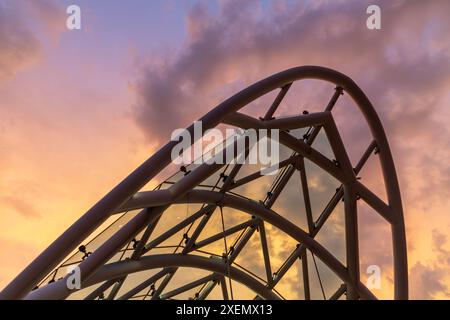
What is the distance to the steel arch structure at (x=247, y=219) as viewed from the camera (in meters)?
21.8

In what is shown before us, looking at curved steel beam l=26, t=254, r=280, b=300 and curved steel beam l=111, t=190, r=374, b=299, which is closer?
curved steel beam l=26, t=254, r=280, b=300

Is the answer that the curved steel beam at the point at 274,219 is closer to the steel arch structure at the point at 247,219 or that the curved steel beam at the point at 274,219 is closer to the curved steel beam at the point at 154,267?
the steel arch structure at the point at 247,219

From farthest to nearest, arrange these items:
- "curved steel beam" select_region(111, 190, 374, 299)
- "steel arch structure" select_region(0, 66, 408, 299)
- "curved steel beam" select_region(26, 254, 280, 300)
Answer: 1. "curved steel beam" select_region(111, 190, 374, 299)
2. "steel arch structure" select_region(0, 66, 408, 299)
3. "curved steel beam" select_region(26, 254, 280, 300)

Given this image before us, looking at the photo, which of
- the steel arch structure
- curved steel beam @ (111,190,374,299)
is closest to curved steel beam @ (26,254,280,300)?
the steel arch structure

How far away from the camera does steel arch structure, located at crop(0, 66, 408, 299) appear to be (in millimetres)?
21797

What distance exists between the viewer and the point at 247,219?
33.3 meters

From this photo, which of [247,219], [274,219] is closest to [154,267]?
[247,219]

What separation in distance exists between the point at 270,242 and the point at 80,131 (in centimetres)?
1466

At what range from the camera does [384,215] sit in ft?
105

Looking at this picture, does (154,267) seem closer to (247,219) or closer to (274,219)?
(247,219)

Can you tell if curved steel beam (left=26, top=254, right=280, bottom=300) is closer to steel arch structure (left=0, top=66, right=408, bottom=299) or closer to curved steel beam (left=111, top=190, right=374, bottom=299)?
steel arch structure (left=0, top=66, right=408, bottom=299)

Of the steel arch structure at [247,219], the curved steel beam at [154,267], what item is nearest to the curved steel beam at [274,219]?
the steel arch structure at [247,219]
